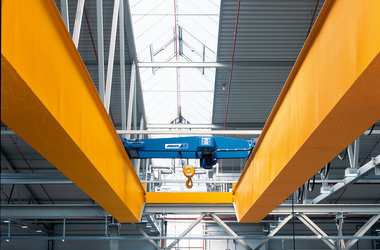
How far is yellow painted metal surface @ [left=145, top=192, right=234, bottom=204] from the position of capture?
12422mm

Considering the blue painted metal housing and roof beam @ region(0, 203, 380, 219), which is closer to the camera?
the blue painted metal housing

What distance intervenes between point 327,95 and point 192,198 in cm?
910

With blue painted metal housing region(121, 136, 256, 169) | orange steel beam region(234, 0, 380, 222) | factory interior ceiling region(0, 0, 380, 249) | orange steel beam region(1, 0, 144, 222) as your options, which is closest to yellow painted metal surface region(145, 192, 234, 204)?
factory interior ceiling region(0, 0, 380, 249)

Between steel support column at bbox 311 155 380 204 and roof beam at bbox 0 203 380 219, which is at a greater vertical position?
steel support column at bbox 311 155 380 204

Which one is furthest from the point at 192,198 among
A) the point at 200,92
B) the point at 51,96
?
the point at 51,96

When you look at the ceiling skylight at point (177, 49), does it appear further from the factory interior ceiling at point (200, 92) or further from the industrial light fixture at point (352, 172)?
the industrial light fixture at point (352, 172)

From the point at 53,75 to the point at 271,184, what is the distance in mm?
4394

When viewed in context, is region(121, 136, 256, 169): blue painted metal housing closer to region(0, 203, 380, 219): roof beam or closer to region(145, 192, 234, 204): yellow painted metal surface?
region(145, 192, 234, 204): yellow painted metal surface

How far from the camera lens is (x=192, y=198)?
12.5 m

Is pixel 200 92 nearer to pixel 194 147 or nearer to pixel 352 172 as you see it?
pixel 352 172

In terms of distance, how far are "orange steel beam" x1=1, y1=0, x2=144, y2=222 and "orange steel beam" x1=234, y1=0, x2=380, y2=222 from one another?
2724 mm

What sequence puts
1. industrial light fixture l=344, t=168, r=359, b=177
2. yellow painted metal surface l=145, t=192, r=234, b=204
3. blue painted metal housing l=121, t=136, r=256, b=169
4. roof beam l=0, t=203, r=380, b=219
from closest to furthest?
blue painted metal housing l=121, t=136, r=256, b=169, industrial light fixture l=344, t=168, r=359, b=177, roof beam l=0, t=203, r=380, b=219, yellow painted metal surface l=145, t=192, r=234, b=204

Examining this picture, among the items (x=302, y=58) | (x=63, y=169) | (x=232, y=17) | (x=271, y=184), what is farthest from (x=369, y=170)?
(x=63, y=169)

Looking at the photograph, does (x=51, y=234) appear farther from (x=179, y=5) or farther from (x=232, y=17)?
(x=232, y=17)
